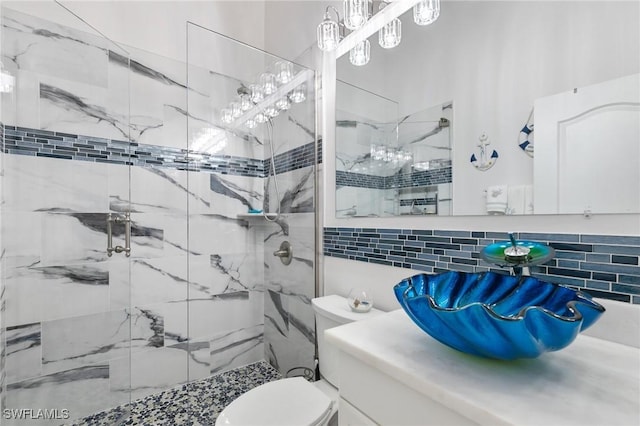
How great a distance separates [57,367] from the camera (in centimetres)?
147

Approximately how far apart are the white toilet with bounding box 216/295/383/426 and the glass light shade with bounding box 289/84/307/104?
115 cm

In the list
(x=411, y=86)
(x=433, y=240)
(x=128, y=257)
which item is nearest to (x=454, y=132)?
(x=411, y=86)

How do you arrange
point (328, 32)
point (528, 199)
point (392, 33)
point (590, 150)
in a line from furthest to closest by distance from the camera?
point (328, 32) → point (392, 33) → point (528, 199) → point (590, 150)

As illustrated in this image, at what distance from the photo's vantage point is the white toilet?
107 centimetres

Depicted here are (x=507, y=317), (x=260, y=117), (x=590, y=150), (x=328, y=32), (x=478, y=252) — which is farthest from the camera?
(x=260, y=117)

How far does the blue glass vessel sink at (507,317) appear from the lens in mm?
480

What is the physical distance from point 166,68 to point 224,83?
2.08ft

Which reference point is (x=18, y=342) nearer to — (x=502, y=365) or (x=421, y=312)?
(x=421, y=312)

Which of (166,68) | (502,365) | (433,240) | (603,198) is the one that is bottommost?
(502,365)

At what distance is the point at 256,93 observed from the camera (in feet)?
5.58

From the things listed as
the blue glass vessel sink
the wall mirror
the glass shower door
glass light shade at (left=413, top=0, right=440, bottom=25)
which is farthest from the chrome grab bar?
glass light shade at (left=413, top=0, right=440, bottom=25)

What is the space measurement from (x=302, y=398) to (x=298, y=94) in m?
1.56

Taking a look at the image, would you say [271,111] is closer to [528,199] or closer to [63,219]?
[63,219]

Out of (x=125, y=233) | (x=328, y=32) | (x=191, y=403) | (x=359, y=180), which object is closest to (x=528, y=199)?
(x=359, y=180)
